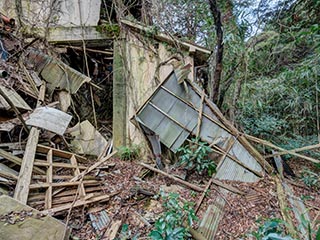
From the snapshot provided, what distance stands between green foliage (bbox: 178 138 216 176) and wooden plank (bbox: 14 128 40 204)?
2.27m

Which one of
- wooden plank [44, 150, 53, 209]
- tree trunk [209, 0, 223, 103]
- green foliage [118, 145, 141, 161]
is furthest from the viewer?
green foliage [118, 145, 141, 161]

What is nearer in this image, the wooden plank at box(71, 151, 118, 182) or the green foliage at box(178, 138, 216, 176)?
the wooden plank at box(71, 151, 118, 182)

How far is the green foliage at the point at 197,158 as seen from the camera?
3.81 meters

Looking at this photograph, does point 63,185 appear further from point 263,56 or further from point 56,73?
point 263,56

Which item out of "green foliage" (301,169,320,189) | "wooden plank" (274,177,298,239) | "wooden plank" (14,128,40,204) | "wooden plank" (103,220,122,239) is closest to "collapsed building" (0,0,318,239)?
"wooden plank" (14,128,40,204)

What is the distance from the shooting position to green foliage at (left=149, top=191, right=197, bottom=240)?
2.13 m

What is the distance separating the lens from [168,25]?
16.7ft

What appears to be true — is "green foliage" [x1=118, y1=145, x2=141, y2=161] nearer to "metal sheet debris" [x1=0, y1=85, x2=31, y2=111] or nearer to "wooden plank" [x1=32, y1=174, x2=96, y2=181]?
"wooden plank" [x1=32, y1=174, x2=96, y2=181]

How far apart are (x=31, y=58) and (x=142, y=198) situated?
13.0 feet

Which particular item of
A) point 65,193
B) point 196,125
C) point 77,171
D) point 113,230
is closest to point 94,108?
point 77,171

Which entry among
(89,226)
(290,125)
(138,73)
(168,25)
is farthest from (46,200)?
(290,125)

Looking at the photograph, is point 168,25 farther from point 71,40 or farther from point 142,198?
point 142,198

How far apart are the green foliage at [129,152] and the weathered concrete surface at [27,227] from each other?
2.32 metres

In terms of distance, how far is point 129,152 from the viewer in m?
4.66
